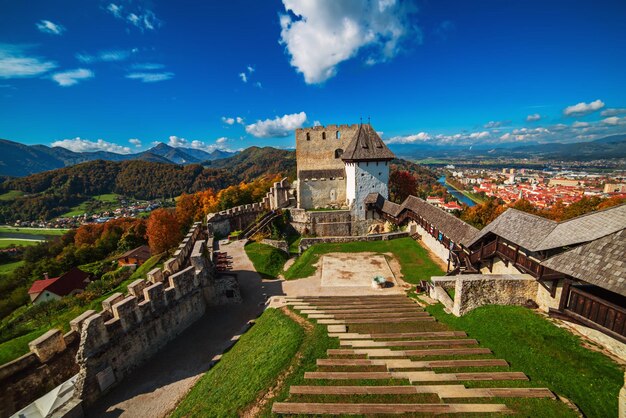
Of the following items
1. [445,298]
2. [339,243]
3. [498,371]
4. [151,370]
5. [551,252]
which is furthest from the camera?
[339,243]

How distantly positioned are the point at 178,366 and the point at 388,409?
8.74 m

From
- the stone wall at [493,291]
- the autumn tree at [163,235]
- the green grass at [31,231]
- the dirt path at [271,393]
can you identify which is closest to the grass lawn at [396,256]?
the stone wall at [493,291]

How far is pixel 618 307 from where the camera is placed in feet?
23.7

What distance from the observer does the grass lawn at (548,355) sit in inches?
248

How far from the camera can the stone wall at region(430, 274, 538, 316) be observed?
34.4ft

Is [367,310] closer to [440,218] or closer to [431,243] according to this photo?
[440,218]

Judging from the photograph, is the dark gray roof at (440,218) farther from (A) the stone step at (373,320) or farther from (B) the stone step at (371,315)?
(A) the stone step at (373,320)

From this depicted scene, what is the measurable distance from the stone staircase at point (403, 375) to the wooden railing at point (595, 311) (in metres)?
3.13

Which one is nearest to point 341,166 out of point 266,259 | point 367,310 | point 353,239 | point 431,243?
point 353,239

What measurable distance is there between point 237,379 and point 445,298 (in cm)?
906

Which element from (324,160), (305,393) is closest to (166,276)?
(305,393)

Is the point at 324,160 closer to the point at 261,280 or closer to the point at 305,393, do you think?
the point at 261,280

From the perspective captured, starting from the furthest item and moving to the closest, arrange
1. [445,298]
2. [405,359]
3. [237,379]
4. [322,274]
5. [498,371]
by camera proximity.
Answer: [322,274] < [445,298] < [237,379] < [405,359] < [498,371]

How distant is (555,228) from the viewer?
388 inches
